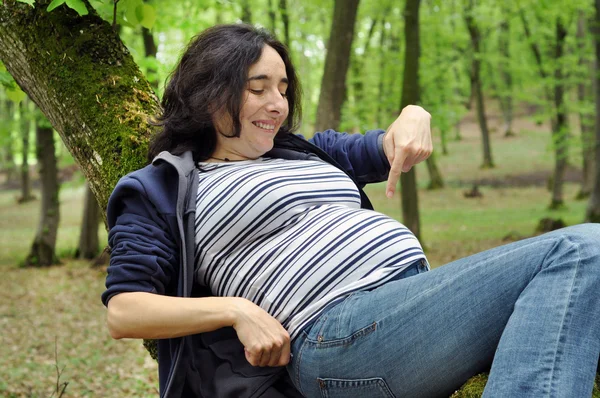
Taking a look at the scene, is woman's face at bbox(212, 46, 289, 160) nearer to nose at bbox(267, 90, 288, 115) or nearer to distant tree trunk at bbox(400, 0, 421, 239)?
nose at bbox(267, 90, 288, 115)

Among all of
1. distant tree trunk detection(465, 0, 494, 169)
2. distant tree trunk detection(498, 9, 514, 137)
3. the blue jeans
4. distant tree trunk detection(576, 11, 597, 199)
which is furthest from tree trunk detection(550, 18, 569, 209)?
the blue jeans

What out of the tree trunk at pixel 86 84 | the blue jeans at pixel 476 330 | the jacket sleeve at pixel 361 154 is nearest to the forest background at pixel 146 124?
the tree trunk at pixel 86 84

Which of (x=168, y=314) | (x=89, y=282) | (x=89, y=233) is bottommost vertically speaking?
(x=89, y=282)

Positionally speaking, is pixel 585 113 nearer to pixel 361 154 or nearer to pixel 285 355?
pixel 361 154

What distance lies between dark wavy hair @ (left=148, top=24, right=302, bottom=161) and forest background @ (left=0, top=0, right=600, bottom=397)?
258mm

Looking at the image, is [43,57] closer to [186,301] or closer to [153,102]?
[153,102]

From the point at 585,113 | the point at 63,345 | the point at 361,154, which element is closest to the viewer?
the point at 361,154

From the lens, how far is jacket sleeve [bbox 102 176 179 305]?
82.3 inches

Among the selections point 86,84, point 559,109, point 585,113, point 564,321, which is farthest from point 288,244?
point 585,113

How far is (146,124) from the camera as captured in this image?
296 cm

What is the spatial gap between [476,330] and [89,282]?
11.2 meters

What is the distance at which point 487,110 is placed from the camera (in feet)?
150

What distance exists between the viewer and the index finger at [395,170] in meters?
2.45

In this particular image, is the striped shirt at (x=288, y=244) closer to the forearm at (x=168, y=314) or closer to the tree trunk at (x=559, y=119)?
the forearm at (x=168, y=314)
